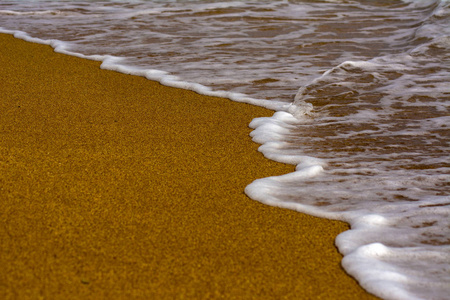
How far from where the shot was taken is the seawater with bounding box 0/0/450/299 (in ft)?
7.04

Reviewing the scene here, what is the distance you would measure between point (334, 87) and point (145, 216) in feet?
8.67

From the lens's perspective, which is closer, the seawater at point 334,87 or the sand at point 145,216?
the sand at point 145,216

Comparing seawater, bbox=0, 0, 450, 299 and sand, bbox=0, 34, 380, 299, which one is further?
seawater, bbox=0, 0, 450, 299

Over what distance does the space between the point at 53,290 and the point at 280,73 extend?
364 centimetres

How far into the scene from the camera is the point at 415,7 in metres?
9.55

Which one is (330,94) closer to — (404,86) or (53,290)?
(404,86)

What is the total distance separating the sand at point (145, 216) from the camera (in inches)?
67.5

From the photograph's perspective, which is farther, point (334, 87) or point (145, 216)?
point (334, 87)

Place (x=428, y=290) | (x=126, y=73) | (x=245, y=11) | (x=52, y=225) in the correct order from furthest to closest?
(x=245, y=11)
(x=126, y=73)
(x=52, y=225)
(x=428, y=290)

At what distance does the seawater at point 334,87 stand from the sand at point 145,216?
156 mm

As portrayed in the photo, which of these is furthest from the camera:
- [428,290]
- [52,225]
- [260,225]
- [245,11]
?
[245,11]

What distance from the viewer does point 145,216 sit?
84.7 inches

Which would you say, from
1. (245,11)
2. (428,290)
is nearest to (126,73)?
(428,290)

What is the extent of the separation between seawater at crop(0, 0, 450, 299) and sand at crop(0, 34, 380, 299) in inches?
6.1
